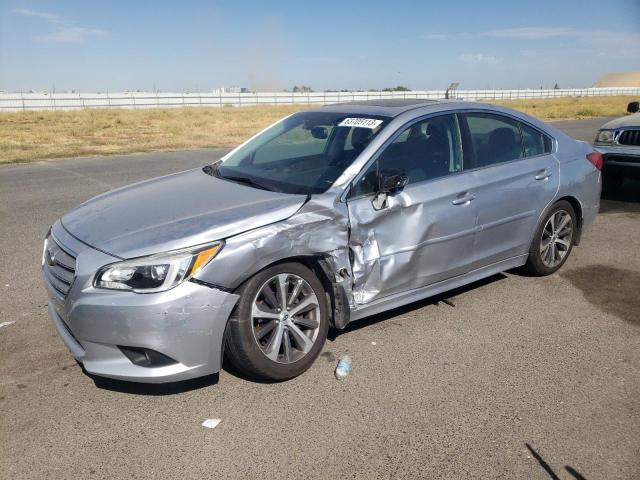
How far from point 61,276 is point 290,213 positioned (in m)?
1.41

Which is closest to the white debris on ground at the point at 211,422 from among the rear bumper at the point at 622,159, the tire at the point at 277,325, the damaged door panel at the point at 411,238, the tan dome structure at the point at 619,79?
the tire at the point at 277,325

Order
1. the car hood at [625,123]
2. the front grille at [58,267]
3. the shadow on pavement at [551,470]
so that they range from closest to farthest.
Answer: the shadow on pavement at [551,470], the front grille at [58,267], the car hood at [625,123]

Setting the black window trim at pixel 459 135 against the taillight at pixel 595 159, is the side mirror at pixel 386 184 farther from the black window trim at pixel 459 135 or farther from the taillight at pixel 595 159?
the taillight at pixel 595 159

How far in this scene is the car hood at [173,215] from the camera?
3267 mm

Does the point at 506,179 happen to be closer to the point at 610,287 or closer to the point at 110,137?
the point at 610,287

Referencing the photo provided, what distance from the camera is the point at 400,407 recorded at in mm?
3307

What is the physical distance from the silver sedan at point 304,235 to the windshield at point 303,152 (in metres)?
0.02

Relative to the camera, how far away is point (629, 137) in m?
8.35

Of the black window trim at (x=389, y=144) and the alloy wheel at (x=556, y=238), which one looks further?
the alloy wheel at (x=556, y=238)

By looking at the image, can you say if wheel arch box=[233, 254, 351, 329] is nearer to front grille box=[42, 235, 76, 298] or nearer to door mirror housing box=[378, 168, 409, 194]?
door mirror housing box=[378, 168, 409, 194]

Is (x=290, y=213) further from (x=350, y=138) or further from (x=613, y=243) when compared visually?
(x=613, y=243)

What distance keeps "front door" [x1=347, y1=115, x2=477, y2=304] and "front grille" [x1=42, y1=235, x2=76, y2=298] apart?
172 cm

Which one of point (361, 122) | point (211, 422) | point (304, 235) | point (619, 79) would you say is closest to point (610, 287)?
point (361, 122)

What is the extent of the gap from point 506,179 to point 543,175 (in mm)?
541
